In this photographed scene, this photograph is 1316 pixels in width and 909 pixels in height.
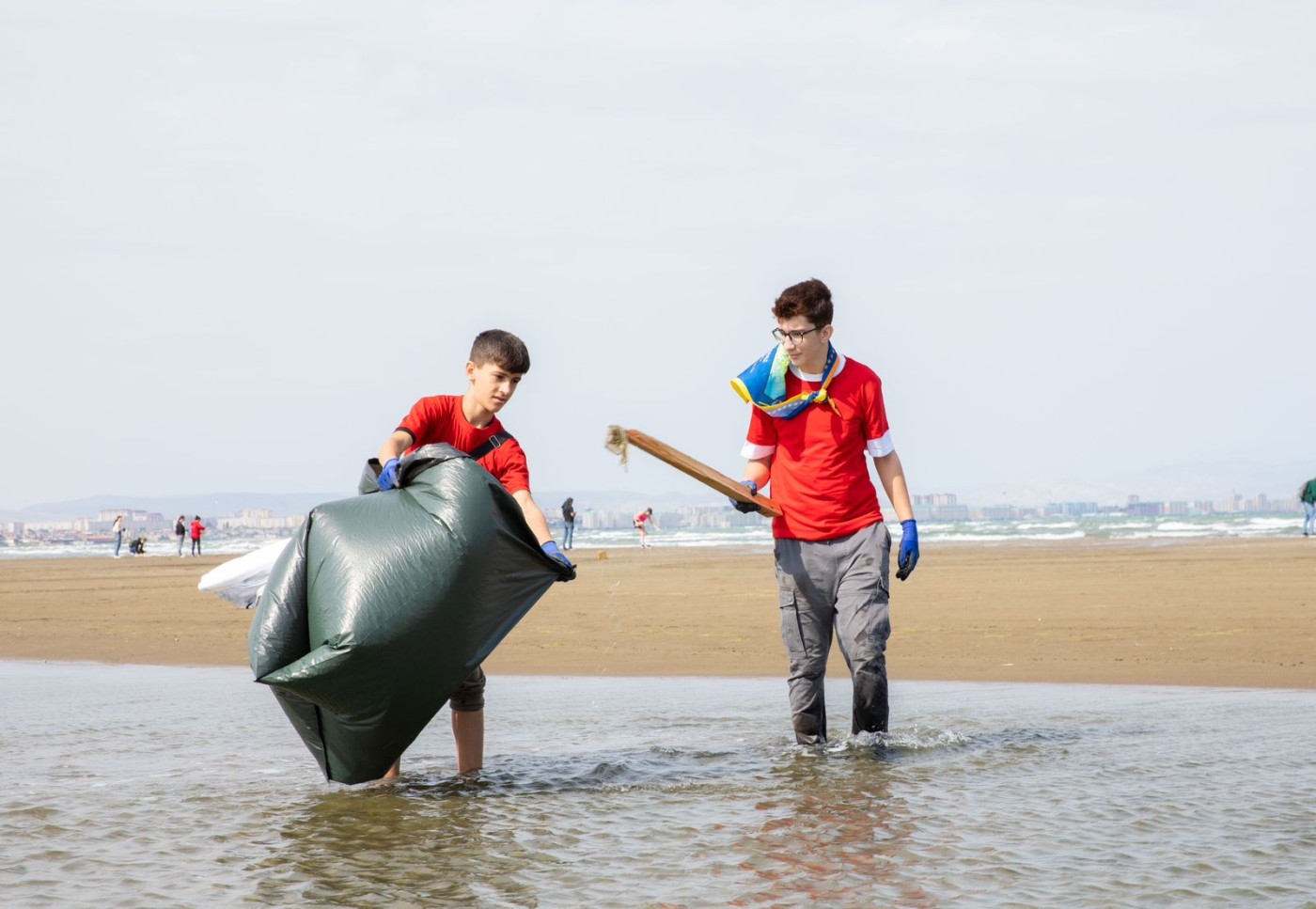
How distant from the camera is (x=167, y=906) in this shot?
3355 mm

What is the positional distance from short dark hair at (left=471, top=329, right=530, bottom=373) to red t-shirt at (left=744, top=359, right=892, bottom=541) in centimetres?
129

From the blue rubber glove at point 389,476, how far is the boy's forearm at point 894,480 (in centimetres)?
208

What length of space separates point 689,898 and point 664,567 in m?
20.2

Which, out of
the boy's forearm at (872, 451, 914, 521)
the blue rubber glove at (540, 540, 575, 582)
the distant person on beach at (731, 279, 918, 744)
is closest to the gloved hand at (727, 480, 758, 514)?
the distant person on beach at (731, 279, 918, 744)

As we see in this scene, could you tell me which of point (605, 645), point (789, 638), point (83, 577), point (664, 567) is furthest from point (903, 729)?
point (83, 577)

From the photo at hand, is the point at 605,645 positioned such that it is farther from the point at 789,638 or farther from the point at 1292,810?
the point at 1292,810

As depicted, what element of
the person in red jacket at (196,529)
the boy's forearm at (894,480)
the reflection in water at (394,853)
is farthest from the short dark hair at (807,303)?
the person in red jacket at (196,529)

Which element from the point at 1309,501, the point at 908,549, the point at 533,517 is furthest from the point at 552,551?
the point at 1309,501

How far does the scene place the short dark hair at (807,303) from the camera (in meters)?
5.39

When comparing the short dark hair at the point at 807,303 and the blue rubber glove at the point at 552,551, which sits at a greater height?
the short dark hair at the point at 807,303

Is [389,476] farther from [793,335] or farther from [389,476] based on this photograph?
[793,335]

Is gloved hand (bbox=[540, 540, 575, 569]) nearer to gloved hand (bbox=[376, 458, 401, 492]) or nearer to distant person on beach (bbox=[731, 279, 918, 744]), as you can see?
gloved hand (bbox=[376, 458, 401, 492])

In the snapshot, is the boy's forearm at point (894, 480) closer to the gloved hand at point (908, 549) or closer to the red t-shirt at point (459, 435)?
→ the gloved hand at point (908, 549)

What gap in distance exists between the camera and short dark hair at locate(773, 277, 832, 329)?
5387 millimetres
